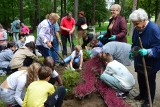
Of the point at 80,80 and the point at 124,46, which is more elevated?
the point at 124,46

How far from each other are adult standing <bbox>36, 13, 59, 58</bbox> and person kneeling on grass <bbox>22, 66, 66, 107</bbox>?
151 inches

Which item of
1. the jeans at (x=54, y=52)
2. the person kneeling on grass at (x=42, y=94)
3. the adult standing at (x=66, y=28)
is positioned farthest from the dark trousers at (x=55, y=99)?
the adult standing at (x=66, y=28)

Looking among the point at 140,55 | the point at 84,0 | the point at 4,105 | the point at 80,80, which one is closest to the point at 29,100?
the point at 4,105

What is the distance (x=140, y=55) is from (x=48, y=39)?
3852 mm

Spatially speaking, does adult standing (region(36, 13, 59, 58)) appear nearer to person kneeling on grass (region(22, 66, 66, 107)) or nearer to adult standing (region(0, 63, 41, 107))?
adult standing (region(0, 63, 41, 107))

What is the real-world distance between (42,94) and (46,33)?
4290 millimetres

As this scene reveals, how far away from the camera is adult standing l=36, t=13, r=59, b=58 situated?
316 inches

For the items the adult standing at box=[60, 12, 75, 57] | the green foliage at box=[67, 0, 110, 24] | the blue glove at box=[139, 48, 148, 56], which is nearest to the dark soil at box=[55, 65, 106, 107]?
the blue glove at box=[139, 48, 148, 56]

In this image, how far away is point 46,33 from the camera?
8.27 meters

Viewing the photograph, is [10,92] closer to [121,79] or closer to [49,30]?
[121,79]

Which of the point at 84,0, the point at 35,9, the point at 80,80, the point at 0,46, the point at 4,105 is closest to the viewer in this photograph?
the point at 4,105

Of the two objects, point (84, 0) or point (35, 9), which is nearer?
point (35, 9)

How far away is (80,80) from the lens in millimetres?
6461

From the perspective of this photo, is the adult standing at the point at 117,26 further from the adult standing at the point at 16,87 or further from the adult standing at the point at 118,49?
the adult standing at the point at 16,87
